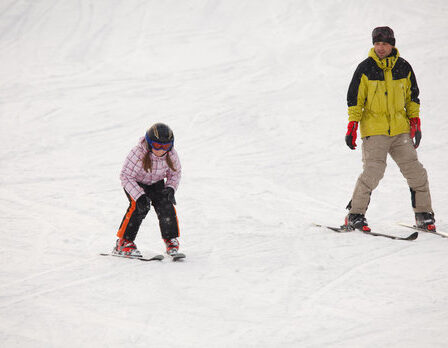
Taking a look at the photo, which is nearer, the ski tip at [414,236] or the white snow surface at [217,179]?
the white snow surface at [217,179]

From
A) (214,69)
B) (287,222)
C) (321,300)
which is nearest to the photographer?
(321,300)

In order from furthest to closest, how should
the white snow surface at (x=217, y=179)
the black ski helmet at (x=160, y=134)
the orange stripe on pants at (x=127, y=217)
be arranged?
1. the orange stripe on pants at (x=127, y=217)
2. the black ski helmet at (x=160, y=134)
3. the white snow surface at (x=217, y=179)

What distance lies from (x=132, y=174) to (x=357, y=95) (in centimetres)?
218

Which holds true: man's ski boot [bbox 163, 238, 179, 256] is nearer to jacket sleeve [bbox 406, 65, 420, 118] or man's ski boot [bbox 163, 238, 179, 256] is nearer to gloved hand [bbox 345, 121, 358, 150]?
gloved hand [bbox 345, 121, 358, 150]

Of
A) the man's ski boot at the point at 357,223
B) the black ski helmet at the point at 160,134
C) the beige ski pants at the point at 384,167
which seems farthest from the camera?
the man's ski boot at the point at 357,223

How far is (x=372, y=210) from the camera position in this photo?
6.31 meters

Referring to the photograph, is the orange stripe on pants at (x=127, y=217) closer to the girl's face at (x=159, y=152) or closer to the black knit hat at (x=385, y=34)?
the girl's face at (x=159, y=152)

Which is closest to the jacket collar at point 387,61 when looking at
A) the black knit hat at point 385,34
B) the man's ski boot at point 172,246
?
the black knit hat at point 385,34

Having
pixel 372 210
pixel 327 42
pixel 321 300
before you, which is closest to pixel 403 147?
pixel 372 210

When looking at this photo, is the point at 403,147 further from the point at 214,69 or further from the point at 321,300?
the point at 214,69

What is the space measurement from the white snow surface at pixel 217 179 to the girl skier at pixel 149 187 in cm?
23

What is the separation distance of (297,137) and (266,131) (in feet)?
2.07

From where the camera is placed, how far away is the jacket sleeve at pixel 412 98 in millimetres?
4973

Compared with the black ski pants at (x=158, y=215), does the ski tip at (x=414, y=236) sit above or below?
below
